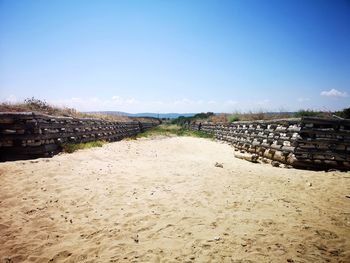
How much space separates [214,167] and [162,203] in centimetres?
430

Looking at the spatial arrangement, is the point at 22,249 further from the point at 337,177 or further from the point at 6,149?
the point at 337,177

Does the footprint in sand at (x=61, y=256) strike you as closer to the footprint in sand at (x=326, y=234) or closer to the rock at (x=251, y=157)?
the footprint in sand at (x=326, y=234)

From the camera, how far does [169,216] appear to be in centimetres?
510

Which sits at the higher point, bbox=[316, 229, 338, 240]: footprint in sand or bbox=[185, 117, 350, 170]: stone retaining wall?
bbox=[185, 117, 350, 170]: stone retaining wall

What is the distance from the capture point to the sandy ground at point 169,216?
3.92m

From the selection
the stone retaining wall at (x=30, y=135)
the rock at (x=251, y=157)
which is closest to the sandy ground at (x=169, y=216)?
the stone retaining wall at (x=30, y=135)

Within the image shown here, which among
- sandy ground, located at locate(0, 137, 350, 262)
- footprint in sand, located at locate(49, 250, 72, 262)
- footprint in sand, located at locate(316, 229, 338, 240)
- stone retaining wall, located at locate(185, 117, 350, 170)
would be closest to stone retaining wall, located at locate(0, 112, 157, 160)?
sandy ground, located at locate(0, 137, 350, 262)

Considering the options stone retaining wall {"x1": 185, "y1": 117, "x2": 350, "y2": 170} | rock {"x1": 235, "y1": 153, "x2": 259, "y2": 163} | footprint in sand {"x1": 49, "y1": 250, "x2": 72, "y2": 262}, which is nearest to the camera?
footprint in sand {"x1": 49, "y1": 250, "x2": 72, "y2": 262}

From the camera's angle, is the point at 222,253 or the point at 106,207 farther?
the point at 106,207

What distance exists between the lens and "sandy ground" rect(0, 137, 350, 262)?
3918 mm

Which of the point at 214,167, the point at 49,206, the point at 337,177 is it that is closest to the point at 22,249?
the point at 49,206

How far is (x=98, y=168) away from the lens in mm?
8805

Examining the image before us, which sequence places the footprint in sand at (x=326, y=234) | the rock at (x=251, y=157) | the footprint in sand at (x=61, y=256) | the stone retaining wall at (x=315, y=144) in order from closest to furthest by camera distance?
the footprint in sand at (x=61, y=256), the footprint in sand at (x=326, y=234), the stone retaining wall at (x=315, y=144), the rock at (x=251, y=157)

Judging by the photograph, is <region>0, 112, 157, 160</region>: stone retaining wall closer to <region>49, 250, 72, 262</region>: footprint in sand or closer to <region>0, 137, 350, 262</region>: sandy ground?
<region>0, 137, 350, 262</region>: sandy ground
